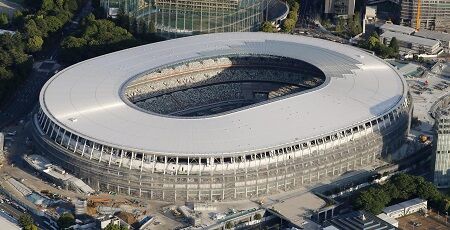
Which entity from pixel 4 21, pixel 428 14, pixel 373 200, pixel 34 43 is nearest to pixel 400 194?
pixel 373 200

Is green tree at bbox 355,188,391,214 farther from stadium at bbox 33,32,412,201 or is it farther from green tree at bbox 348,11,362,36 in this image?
green tree at bbox 348,11,362,36

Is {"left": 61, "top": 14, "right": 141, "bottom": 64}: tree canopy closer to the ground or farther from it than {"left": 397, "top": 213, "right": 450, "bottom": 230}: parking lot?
farther from it

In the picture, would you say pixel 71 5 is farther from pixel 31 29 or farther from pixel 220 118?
pixel 220 118

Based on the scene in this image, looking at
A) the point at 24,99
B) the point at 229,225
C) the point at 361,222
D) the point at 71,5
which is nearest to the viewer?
the point at 361,222

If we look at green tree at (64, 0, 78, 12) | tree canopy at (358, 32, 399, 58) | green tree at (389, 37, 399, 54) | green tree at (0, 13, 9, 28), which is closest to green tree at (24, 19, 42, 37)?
green tree at (0, 13, 9, 28)

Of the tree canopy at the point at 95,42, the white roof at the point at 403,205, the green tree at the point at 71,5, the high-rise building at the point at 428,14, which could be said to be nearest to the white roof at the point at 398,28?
the high-rise building at the point at 428,14

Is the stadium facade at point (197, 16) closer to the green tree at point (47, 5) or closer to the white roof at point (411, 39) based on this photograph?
the green tree at point (47, 5)

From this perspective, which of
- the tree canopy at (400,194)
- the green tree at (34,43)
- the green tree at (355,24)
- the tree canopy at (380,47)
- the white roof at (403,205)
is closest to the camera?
the tree canopy at (400,194)
